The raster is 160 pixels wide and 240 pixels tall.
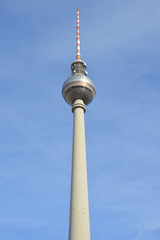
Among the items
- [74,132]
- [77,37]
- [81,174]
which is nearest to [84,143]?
[74,132]

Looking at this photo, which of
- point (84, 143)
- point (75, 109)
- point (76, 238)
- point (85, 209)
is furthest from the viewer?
point (75, 109)

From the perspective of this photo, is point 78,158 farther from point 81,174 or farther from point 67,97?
point 67,97

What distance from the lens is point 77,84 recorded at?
44281 millimetres

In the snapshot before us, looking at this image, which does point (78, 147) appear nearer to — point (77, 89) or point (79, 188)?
point (79, 188)

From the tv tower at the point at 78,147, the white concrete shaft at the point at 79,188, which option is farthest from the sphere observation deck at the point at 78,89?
the white concrete shaft at the point at 79,188

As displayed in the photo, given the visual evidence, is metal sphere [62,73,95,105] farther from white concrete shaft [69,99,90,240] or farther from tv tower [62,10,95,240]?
white concrete shaft [69,99,90,240]

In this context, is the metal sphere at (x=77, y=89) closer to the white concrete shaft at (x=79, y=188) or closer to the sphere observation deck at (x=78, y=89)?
the sphere observation deck at (x=78, y=89)

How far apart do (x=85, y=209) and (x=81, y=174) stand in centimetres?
435

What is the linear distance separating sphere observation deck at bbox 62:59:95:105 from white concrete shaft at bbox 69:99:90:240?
274 centimetres

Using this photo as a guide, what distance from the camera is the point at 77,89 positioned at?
44188mm

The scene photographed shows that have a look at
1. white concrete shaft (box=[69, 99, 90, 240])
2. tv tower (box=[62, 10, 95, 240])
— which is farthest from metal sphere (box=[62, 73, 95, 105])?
white concrete shaft (box=[69, 99, 90, 240])

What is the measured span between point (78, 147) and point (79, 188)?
5.78 m

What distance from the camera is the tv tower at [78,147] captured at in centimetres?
3197

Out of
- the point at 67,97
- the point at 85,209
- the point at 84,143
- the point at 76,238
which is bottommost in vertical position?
the point at 76,238
